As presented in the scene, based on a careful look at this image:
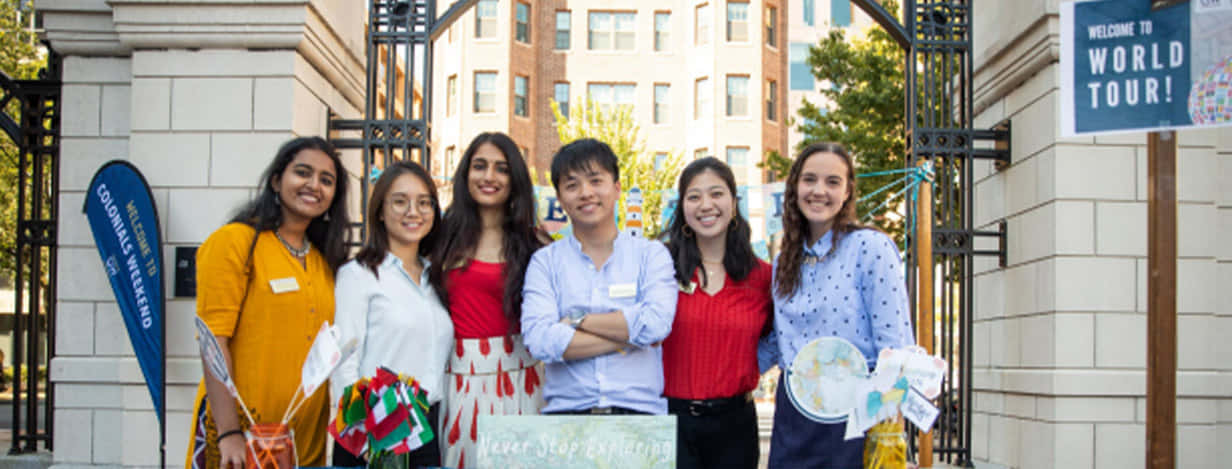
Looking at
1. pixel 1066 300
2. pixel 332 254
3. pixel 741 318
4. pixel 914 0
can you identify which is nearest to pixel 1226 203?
pixel 1066 300

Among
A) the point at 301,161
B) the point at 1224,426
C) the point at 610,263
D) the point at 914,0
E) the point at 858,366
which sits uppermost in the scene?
the point at 914,0

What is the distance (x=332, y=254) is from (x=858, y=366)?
2010mm

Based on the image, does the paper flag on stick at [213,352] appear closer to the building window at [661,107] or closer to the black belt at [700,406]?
the black belt at [700,406]

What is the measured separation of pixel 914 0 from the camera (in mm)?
6008

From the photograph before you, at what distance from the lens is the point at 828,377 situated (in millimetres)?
2672

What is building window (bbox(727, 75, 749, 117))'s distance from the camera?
28.3 m

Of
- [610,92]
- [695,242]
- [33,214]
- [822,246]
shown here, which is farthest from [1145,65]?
[610,92]

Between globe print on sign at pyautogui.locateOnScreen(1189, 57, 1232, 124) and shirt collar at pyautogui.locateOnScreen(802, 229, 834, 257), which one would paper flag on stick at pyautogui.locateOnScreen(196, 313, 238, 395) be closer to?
shirt collar at pyautogui.locateOnScreen(802, 229, 834, 257)

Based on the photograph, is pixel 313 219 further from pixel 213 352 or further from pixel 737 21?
pixel 737 21

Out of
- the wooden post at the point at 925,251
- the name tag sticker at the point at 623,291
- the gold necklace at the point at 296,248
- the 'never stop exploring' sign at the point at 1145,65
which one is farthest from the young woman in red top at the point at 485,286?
the wooden post at the point at 925,251

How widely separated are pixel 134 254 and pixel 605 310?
326cm

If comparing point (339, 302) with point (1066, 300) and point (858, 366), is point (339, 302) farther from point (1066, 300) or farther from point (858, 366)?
point (1066, 300)

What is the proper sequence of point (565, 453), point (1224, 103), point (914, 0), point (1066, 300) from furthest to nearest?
point (914, 0) → point (1066, 300) → point (1224, 103) → point (565, 453)

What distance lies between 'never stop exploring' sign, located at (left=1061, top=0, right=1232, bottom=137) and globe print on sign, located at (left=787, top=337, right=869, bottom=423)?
1.37 m
